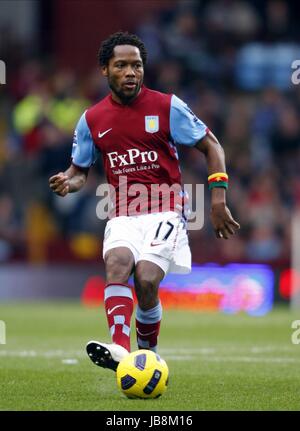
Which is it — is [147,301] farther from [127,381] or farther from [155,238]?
[127,381]

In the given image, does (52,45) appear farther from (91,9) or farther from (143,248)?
(143,248)

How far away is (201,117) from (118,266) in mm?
12247

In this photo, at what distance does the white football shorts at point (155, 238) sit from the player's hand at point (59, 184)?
423mm

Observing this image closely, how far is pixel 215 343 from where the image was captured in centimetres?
1172

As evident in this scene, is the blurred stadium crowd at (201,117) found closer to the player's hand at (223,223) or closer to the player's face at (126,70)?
the player's face at (126,70)

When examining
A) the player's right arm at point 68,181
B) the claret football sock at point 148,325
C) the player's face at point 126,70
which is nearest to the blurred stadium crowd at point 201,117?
the player's right arm at point 68,181

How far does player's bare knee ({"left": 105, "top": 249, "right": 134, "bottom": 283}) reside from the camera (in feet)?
26.0

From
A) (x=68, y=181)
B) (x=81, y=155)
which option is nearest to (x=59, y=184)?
(x=68, y=181)

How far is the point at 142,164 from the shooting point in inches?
332

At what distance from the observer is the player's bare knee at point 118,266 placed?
7926mm

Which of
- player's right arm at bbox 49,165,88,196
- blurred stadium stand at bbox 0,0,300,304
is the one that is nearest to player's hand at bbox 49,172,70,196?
player's right arm at bbox 49,165,88,196

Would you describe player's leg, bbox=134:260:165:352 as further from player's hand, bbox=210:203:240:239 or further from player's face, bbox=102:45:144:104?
player's face, bbox=102:45:144:104

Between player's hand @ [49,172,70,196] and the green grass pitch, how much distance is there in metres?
1.31
